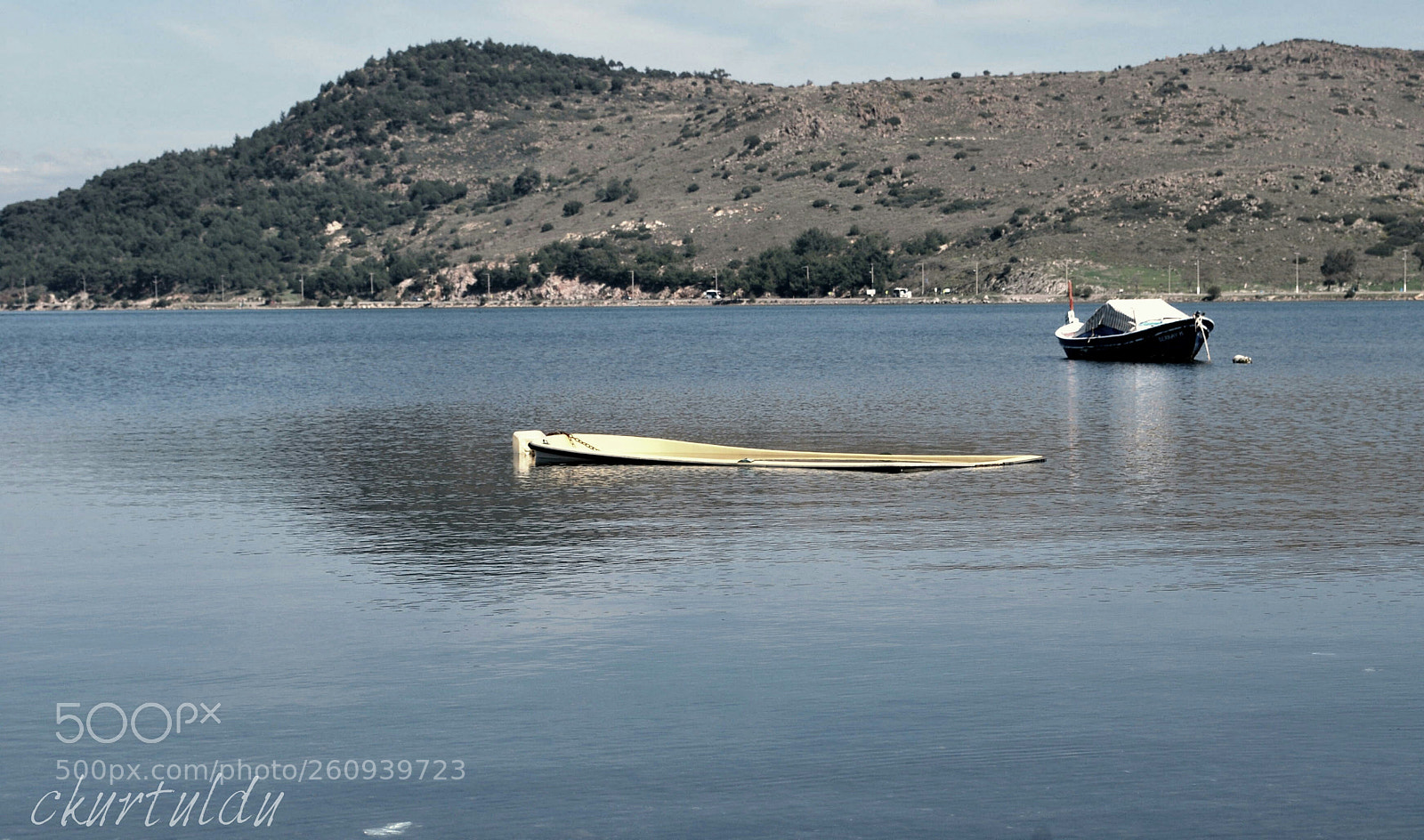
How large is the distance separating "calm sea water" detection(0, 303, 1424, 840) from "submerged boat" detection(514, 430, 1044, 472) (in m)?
0.75

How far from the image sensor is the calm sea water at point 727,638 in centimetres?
1118

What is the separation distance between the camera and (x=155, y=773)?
39.2 ft

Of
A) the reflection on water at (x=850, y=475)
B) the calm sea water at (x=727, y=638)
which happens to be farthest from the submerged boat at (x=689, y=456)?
Answer: the calm sea water at (x=727, y=638)

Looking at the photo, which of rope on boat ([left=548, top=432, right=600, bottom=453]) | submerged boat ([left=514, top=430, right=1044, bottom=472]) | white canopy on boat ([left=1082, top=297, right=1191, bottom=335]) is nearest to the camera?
submerged boat ([left=514, top=430, right=1044, bottom=472])

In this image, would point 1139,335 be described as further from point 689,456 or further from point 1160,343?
point 689,456

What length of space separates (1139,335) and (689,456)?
48.9 meters

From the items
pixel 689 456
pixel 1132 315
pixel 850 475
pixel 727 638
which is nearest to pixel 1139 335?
pixel 1132 315

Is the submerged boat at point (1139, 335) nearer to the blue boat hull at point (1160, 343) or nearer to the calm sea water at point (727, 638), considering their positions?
the blue boat hull at point (1160, 343)

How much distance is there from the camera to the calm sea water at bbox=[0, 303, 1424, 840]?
440 inches

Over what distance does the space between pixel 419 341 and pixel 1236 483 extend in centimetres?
10228

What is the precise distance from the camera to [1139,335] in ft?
246

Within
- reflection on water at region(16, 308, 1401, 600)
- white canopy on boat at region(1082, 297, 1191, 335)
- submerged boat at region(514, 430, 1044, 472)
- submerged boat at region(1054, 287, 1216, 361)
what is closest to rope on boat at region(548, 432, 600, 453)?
submerged boat at region(514, 430, 1044, 472)

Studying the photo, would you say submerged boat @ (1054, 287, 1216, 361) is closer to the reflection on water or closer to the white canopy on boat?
the white canopy on boat

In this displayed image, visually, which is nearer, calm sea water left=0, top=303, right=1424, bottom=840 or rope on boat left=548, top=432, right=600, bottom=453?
calm sea water left=0, top=303, right=1424, bottom=840
